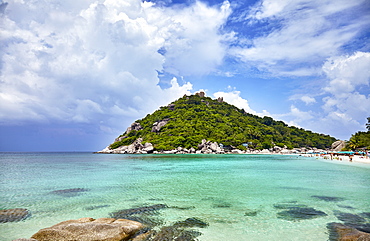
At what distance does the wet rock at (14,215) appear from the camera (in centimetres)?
1149

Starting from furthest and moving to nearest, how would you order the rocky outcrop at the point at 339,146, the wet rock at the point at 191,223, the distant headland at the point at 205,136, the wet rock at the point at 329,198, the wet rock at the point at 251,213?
the distant headland at the point at 205,136
the rocky outcrop at the point at 339,146
the wet rock at the point at 329,198
the wet rock at the point at 251,213
the wet rock at the point at 191,223

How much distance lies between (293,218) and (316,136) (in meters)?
217

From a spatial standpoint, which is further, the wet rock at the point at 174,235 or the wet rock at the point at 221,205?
the wet rock at the point at 221,205

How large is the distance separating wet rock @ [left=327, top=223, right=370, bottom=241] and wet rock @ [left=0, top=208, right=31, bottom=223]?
627 inches

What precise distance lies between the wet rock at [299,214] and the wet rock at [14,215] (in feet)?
48.7

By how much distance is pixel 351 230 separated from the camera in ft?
30.7

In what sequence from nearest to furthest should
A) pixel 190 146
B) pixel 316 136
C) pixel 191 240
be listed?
pixel 191 240
pixel 190 146
pixel 316 136

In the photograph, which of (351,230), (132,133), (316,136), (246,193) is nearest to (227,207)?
Result: (246,193)

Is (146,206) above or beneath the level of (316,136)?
beneath

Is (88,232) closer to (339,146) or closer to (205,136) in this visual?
(205,136)

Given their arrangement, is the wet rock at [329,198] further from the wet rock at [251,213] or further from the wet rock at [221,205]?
the wet rock at [221,205]

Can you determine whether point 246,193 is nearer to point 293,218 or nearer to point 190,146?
point 293,218

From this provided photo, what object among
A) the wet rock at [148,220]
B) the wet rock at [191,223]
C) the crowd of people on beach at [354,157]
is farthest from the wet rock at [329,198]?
the crowd of people on beach at [354,157]

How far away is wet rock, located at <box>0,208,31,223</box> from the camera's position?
11486 mm
